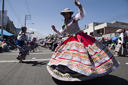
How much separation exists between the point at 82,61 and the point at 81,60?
33 millimetres

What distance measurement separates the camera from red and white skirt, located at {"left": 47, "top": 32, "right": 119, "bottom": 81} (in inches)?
88.9

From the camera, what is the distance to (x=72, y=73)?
2381 millimetres

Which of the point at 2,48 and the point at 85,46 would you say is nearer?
the point at 85,46

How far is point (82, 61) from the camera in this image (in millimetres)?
2359

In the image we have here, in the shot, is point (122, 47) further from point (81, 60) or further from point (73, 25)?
point (81, 60)

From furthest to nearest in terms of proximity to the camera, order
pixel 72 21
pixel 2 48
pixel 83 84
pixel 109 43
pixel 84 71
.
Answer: pixel 109 43
pixel 2 48
pixel 72 21
pixel 83 84
pixel 84 71

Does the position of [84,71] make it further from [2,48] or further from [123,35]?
[2,48]

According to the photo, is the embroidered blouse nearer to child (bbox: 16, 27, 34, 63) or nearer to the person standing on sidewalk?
child (bbox: 16, 27, 34, 63)

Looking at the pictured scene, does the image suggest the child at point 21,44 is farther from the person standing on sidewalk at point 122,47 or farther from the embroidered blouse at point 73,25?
the person standing on sidewalk at point 122,47

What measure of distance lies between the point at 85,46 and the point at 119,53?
5.90 metres

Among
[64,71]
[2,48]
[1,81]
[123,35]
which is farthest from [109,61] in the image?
[2,48]

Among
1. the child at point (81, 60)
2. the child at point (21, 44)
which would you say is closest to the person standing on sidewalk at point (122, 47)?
the child at point (81, 60)

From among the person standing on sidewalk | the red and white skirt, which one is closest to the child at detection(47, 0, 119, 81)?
the red and white skirt

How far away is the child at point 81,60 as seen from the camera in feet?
7.41
